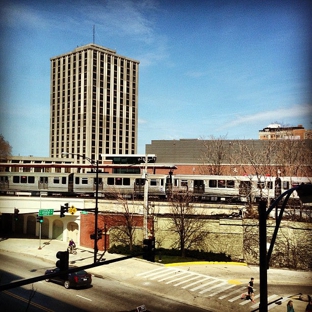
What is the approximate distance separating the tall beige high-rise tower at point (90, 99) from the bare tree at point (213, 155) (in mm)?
53259

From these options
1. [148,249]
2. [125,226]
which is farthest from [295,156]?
[148,249]

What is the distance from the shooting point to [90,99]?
100 meters

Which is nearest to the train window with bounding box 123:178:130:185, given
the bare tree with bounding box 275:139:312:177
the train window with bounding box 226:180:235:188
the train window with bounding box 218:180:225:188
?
the train window with bounding box 218:180:225:188

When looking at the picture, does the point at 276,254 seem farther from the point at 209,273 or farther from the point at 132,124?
the point at 132,124

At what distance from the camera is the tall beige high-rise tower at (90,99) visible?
328 feet

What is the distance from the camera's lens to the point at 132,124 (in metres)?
112

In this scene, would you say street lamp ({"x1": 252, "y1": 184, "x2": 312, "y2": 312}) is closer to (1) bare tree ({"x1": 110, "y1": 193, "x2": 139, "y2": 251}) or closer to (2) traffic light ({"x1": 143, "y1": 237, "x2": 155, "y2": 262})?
(2) traffic light ({"x1": 143, "y1": 237, "x2": 155, "y2": 262})

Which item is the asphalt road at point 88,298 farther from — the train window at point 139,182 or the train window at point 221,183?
the train window at point 221,183

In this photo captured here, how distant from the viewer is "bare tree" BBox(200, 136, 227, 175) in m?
49.1

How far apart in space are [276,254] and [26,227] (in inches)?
975

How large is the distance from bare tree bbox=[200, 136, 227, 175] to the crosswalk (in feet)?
89.7

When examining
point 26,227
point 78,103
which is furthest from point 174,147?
point 78,103

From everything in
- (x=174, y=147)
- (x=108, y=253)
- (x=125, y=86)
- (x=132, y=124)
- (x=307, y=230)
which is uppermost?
(x=125, y=86)

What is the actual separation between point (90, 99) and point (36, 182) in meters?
69.0
